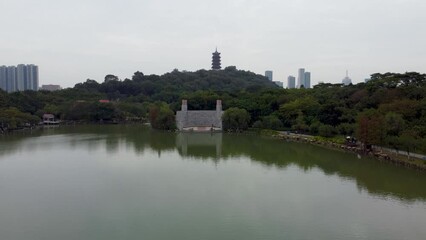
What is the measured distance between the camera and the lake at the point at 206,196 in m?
8.94

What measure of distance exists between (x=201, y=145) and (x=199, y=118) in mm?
11408

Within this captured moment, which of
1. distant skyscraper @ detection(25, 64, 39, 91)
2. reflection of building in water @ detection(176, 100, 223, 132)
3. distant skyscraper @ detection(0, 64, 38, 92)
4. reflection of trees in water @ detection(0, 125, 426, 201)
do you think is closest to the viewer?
reflection of trees in water @ detection(0, 125, 426, 201)

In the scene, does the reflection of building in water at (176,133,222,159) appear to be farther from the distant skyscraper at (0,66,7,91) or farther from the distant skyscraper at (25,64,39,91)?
the distant skyscraper at (0,66,7,91)

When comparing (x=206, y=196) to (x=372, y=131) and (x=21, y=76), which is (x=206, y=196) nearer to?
(x=372, y=131)

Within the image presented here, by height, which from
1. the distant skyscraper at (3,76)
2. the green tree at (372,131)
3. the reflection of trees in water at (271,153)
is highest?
the distant skyscraper at (3,76)

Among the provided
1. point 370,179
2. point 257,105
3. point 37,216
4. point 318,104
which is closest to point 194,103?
point 257,105

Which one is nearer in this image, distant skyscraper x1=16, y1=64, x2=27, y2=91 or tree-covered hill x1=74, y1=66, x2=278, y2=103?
tree-covered hill x1=74, y1=66, x2=278, y2=103

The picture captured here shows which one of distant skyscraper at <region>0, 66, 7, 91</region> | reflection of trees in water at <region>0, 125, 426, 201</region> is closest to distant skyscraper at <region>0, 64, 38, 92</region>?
distant skyscraper at <region>0, 66, 7, 91</region>

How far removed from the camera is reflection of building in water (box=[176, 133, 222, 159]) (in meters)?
20.1

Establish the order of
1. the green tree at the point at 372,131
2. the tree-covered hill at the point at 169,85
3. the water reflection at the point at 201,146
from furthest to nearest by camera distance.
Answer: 1. the tree-covered hill at the point at 169,85
2. the water reflection at the point at 201,146
3. the green tree at the point at 372,131

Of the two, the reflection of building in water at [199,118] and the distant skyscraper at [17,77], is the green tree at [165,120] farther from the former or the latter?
the distant skyscraper at [17,77]

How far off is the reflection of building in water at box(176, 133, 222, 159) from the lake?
441 mm

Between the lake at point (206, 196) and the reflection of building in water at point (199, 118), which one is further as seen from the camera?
the reflection of building in water at point (199, 118)

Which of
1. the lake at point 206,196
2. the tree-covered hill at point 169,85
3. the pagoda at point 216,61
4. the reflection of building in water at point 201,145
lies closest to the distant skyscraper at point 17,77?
the tree-covered hill at point 169,85
